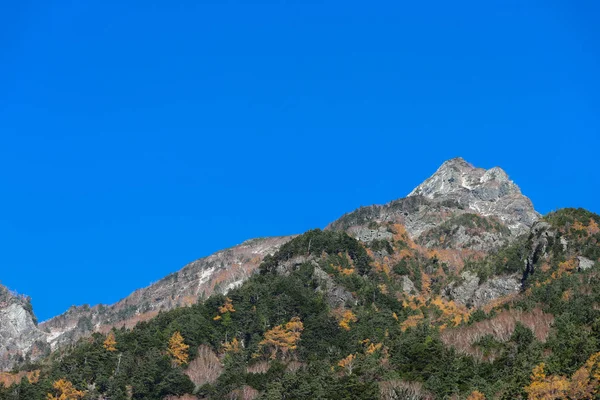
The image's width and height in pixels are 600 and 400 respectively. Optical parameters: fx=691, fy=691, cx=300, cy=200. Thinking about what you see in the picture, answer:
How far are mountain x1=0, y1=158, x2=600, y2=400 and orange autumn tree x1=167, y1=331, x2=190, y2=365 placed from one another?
0.25m

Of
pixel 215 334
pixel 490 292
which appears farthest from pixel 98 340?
pixel 490 292

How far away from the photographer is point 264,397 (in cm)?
8719

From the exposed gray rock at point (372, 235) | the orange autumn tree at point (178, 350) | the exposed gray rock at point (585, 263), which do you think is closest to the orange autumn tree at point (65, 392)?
the orange autumn tree at point (178, 350)

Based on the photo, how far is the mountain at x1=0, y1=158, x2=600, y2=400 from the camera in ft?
260

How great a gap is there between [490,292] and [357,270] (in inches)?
1108

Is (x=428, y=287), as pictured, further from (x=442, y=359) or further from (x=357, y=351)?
(x=442, y=359)

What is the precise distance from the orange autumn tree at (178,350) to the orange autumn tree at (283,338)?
42.7 ft

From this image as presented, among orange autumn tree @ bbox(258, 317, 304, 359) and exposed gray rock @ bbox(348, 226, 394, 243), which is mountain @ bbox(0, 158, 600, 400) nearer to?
orange autumn tree @ bbox(258, 317, 304, 359)

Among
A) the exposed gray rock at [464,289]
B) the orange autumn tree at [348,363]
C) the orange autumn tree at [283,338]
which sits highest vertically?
the exposed gray rock at [464,289]

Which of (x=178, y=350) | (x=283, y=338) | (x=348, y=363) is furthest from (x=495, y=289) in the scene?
(x=178, y=350)

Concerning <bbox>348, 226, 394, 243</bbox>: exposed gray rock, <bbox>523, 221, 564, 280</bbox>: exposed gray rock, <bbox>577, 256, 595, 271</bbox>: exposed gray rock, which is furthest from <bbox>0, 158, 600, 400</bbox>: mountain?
<bbox>348, 226, 394, 243</bbox>: exposed gray rock

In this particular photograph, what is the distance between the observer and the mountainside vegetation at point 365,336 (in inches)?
3105

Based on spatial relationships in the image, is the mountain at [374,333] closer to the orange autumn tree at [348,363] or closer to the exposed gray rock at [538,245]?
the exposed gray rock at [538,245]

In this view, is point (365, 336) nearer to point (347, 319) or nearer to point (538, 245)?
point (347, 319)
